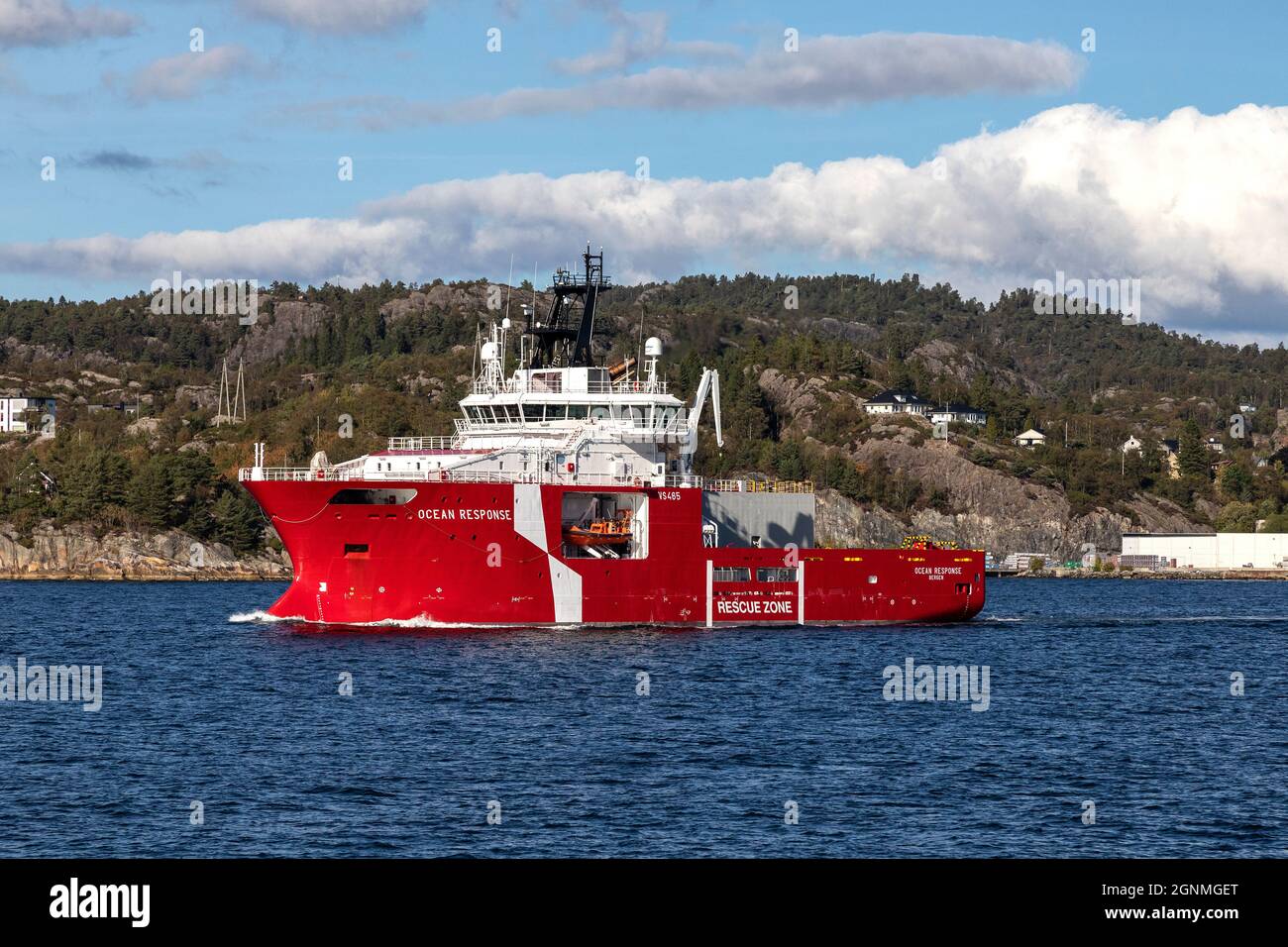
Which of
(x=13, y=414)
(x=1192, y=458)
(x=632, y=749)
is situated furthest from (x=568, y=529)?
(x=1192, y=458)

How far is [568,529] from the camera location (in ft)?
166

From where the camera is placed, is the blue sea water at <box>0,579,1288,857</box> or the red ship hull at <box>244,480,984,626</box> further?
the red ship hull at <box>244,480,984,626</box>

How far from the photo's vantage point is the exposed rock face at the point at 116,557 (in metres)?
117

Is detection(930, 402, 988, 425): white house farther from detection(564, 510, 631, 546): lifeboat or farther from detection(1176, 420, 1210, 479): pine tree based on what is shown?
detection(564, 510, 631, 546): lifeboat

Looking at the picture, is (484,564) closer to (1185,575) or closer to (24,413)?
(1185,575)

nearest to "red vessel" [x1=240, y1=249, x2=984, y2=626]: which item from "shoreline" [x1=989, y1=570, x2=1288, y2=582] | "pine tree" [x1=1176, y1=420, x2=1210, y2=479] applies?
"shoreline" [x1=989, y1=570, x2=1288, y2=582]

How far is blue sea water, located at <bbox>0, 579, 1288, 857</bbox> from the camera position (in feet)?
74.9

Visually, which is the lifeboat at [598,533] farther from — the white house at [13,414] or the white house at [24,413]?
the white house at [13,414]

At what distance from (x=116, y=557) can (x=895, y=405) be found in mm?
95539

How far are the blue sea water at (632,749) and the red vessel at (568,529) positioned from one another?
1.36m

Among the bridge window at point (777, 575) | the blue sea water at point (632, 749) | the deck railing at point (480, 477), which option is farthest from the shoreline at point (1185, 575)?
the deck railing at point (480, 477)

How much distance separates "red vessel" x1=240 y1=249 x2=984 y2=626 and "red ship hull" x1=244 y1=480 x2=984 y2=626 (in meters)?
0.06

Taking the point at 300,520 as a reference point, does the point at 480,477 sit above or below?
above

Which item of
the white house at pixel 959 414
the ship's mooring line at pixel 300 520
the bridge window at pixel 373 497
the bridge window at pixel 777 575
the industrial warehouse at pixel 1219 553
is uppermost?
the white house at pixel 959 414
